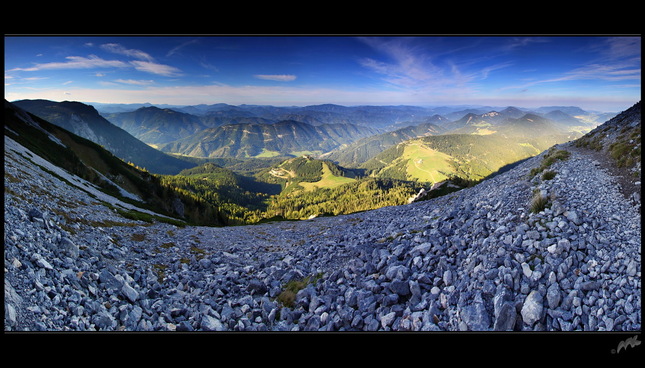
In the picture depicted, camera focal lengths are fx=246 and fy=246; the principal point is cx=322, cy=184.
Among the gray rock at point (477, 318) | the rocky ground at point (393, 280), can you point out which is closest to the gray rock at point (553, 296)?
the rocky ground at point (393, 280)

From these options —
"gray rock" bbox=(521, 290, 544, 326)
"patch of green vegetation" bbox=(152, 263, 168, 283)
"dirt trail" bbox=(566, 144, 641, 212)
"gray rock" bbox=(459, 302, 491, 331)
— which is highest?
"dirt trail" bbox=(566, 144, 641, 212)

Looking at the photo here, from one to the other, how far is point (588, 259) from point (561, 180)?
6848mm

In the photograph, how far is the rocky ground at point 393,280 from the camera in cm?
499

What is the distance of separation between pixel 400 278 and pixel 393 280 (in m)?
0.36

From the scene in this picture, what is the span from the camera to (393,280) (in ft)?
22.8

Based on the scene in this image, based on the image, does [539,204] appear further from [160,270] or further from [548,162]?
[160,270]

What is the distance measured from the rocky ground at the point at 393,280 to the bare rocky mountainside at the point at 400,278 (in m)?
0.03

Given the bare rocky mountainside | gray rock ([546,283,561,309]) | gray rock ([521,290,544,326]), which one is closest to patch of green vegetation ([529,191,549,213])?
the bare rocky mountainside

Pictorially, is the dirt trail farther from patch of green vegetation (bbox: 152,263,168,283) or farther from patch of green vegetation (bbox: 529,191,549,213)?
patch of green vegetation (bbox: 152,263,168,283)

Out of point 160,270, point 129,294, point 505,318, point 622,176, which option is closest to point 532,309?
point 505,318

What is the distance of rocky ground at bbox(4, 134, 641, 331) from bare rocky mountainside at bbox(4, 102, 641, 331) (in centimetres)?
3

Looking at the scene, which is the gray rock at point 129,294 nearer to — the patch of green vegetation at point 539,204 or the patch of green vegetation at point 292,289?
the patch of green vegetation at point 292,289

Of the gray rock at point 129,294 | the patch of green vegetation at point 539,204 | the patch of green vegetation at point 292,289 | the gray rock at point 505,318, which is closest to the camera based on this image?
the gray rock at point 505,318

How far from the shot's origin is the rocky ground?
4.99 m
